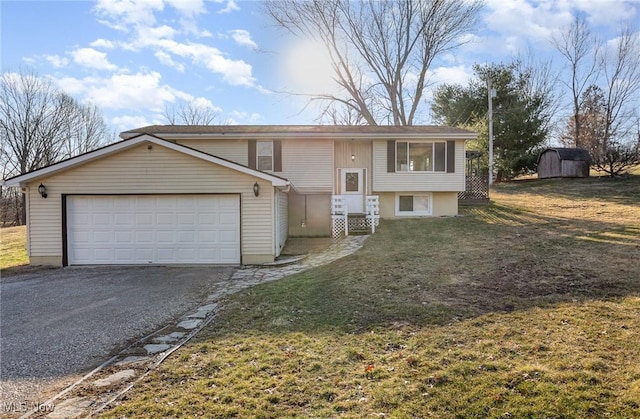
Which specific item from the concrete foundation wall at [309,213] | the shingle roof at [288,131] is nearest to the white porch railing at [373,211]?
the concrete foundation wall at [309,213]

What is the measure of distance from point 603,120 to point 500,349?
34212 mm

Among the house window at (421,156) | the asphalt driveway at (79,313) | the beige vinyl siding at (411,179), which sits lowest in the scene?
the asphalt driveway at (79,313)

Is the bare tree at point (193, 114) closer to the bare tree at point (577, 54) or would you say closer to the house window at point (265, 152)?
the house window at point (265, 152)

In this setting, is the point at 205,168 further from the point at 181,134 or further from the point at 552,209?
the point at 552,209

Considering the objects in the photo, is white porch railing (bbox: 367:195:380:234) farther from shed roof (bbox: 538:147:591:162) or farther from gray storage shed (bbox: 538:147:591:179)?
shed roof (bbox: 538:147:591:162)

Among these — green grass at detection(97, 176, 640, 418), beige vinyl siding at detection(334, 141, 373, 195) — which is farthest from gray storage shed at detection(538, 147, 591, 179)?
green grass at detection(97, 176, 640, 418)

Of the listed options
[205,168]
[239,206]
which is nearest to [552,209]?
[239,206]

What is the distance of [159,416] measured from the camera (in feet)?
9.71

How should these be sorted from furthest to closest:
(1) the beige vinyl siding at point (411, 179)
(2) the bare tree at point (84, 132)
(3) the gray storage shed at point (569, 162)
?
(2) the bare tree at point (84, 132)
(3) the gray storage shed at point (569, 162)
(1) the beige vinyl siding at point (411, 179)

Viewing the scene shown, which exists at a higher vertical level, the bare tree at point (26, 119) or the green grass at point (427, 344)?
the bare tree at point (26, 119)

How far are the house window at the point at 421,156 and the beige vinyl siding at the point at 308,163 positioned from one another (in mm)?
3022

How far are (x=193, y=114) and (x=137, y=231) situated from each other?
1033 inches

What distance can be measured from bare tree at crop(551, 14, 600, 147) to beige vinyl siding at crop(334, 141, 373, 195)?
82.5 feet

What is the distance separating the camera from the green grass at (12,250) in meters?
10.6
